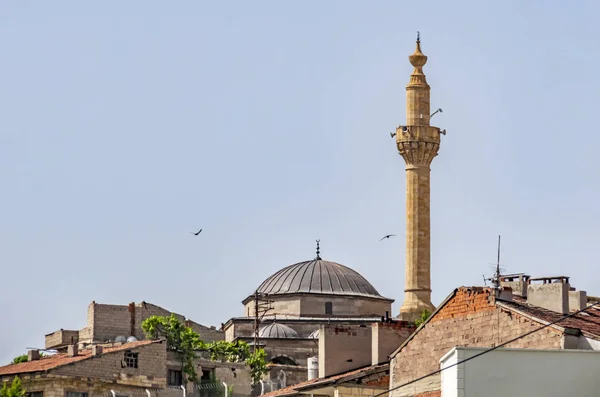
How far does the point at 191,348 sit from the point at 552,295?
103 feet

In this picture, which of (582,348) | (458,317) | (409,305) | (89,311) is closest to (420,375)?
(458,317)

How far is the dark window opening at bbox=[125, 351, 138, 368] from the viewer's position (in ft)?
190

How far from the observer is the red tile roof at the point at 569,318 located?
32.0m

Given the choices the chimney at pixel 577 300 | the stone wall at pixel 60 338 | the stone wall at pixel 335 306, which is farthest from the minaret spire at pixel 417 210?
the chimney at pixel 577 300

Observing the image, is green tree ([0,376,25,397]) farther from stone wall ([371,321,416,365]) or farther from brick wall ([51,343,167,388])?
stone wall ([371,321,416,365])

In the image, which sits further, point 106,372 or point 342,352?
point 106,372

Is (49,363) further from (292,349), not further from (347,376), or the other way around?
(292,349)

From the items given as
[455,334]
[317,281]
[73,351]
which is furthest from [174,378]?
[317,281]

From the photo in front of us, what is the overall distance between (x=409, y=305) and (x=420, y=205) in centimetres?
418

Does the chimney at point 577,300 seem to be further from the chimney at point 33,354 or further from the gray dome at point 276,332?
the gray dome at point 276,332

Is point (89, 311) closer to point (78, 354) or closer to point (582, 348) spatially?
point (78, 354)

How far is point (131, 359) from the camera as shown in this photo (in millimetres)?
58219

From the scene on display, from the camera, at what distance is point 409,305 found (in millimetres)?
80438

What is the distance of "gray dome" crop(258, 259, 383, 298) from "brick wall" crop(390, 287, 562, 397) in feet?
185
